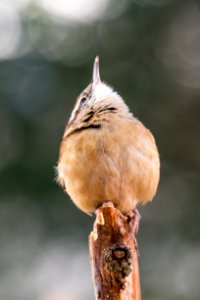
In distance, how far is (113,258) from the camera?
4.44 meters

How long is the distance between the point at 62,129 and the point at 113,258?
576 centimetres

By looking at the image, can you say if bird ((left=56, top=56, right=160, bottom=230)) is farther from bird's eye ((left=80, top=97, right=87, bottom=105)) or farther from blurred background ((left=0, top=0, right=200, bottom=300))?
blurred background ((left=0, top=0, right=200, bottom=300))

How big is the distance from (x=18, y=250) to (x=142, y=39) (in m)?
2.70

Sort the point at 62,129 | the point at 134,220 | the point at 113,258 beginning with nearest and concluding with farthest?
1. the point at 113,258
2. the point at 134,220
3. the point at 62,129

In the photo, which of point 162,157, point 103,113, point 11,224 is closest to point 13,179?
point 11,224

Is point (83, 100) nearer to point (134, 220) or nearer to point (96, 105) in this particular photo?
point (96, 105)

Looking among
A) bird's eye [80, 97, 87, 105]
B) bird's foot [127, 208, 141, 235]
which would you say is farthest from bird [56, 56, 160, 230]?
bird's eye [80, 97, 87, 105]

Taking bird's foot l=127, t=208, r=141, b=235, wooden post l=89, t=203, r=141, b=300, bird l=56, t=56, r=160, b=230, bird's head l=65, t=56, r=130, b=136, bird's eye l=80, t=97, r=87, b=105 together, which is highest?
bird's eye l=80, t=97, r=87, b=105

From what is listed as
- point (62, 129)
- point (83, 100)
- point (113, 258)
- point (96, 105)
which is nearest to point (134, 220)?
point (113, 258)

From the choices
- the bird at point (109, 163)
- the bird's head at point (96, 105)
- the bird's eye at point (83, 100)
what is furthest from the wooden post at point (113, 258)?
the bird's eye at point (83, 100)

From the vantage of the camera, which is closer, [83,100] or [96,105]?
[96,105]

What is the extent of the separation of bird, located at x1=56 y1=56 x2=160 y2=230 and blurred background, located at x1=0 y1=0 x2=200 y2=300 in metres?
4.15

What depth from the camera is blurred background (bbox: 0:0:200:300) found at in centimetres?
1003

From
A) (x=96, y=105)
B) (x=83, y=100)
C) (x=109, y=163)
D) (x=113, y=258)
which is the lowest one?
(x=113, y=258)
